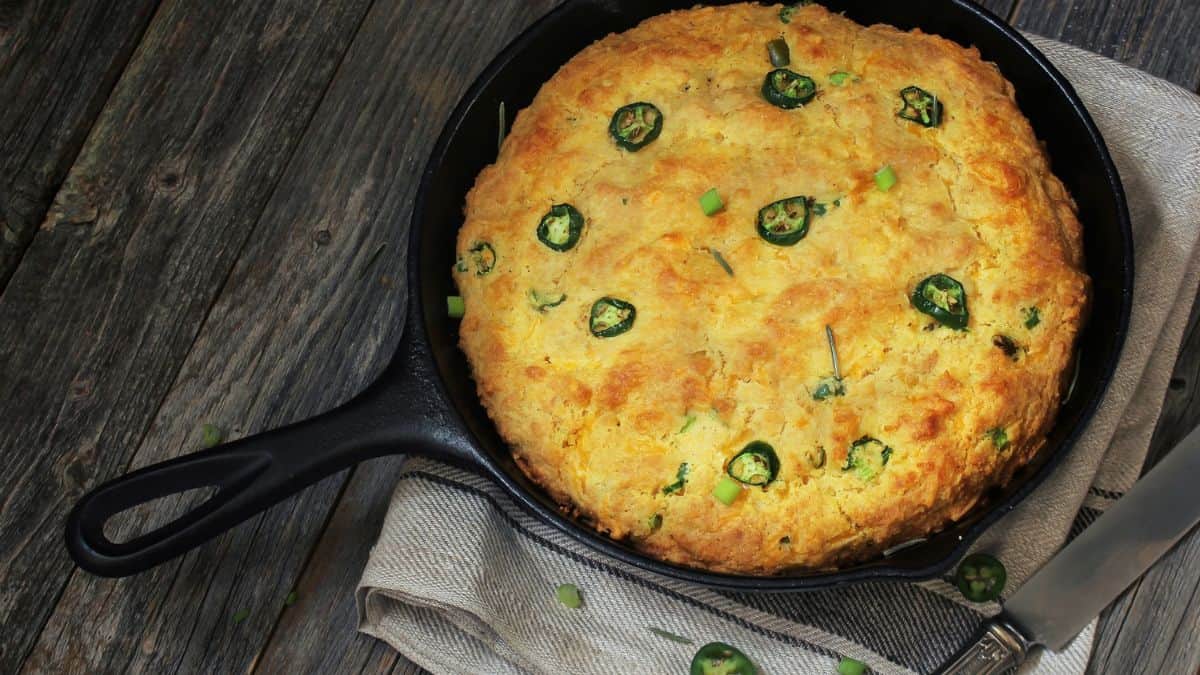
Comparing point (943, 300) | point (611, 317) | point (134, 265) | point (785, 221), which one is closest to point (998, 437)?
point (943, 300)

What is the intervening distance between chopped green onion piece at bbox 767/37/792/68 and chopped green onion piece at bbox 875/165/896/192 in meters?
0.41

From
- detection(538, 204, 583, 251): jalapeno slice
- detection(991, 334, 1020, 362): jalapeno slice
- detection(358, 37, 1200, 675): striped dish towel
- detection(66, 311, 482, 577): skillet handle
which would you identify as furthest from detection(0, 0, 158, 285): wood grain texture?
detection(991, 334, 1020, 362): jalapeno slice

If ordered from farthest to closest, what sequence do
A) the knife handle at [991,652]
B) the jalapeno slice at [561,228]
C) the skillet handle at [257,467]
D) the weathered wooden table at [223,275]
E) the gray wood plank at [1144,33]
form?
the gray wood plank at [1144,33]
the weathered wooden table at [223,275]
the knife handle at [991,652]
the jalapeno slice at [561,228]
the skillet handle at [257,467]

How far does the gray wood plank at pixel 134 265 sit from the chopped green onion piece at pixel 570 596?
0.88m

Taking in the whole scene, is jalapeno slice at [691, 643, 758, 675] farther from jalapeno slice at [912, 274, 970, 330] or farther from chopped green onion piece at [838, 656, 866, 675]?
jalapeno slice at [912, 274, 970, 330]

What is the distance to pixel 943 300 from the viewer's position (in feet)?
9.96

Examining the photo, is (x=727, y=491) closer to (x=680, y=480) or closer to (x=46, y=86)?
(x=680, y=480)

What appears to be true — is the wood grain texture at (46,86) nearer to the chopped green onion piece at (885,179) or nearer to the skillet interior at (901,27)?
the skillet interior at (901,27)

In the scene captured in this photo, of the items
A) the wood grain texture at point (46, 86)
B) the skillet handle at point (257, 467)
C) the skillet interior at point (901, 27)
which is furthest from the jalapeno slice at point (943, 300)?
the wood grain texture at point (46, 86)

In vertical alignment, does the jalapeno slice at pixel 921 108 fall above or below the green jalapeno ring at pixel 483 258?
above

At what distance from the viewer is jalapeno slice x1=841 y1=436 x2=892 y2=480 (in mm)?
2982

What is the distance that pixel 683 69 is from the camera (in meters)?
3.35

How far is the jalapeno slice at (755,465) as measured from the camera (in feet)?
9.77

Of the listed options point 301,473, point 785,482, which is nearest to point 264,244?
point 301,473
